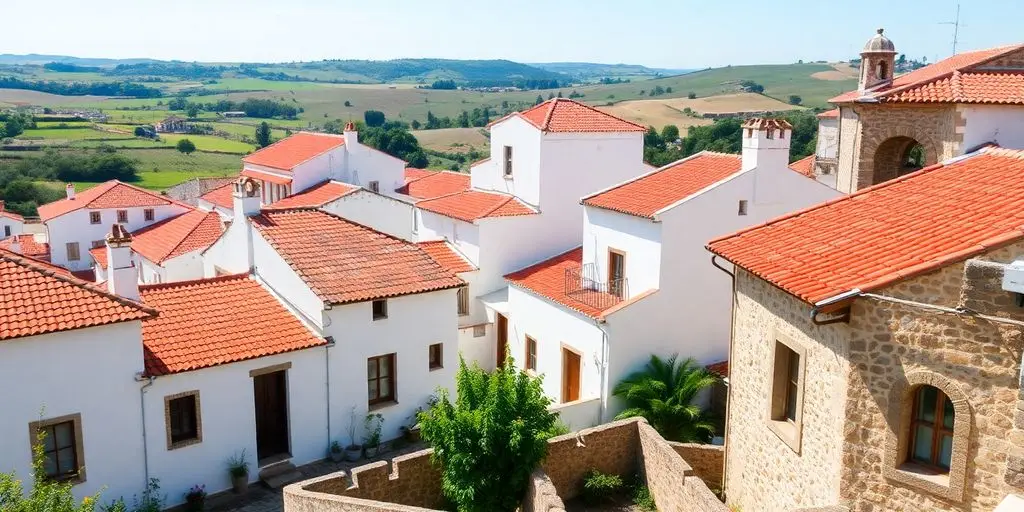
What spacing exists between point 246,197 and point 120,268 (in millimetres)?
4502

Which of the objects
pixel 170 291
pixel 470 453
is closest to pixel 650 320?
pixel 470 453

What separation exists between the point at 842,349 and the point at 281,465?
13.5m

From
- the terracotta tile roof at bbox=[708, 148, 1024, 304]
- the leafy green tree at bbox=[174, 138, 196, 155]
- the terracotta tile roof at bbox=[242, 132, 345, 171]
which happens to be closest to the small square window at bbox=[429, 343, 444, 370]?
the terracotta tile roof at bbox=[708, 148, 1024, 304]

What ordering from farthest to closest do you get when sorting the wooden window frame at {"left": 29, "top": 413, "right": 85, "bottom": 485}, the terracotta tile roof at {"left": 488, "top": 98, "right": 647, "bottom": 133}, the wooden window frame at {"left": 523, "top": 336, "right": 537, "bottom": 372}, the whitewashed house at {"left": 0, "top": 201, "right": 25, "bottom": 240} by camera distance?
1. the whitewashed house at {"left": 0, "top": 201, "right": 25, "bottom": 240}
2. the terracotta tile roof at {"left": 488, "top": 98, "right": 647, "bottom": 133}
3. the wooden window frame at {"left": 523, "top": 336, "right": 537, "bottom": 372}
4. the wooden window frame at {"left": 29, "top": 413, "right": 85, "bottom": 485}

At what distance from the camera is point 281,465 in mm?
18891

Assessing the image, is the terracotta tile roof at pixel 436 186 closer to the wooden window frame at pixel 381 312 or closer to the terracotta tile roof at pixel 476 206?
the terracotta tile roof at pixel 476 206

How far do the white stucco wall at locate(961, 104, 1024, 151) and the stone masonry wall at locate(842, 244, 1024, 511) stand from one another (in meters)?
6.91

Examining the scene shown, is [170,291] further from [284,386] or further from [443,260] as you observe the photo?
[443,260]

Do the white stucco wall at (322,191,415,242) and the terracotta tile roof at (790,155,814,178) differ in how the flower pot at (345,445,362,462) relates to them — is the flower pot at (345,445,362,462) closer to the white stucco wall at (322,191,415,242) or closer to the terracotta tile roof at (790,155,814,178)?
the white stucco wall at (322,191,415,242)

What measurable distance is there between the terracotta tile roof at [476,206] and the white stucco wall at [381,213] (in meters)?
4.05

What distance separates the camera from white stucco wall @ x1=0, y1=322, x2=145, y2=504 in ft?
49.6

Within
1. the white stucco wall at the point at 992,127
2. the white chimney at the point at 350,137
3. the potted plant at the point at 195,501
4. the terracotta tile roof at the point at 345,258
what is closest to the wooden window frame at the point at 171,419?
the potted plant at the point at 195,501

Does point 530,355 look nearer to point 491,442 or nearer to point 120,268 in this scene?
point 491,442

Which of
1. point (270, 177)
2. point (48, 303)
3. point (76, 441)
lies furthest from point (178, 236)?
point (76, 441)
